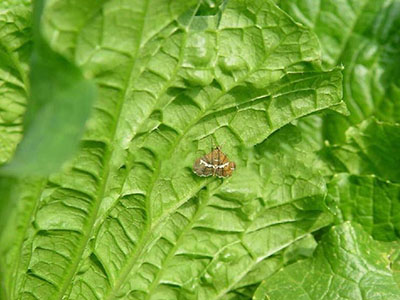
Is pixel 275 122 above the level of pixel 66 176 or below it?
above

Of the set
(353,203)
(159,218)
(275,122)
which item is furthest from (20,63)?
(353,203)

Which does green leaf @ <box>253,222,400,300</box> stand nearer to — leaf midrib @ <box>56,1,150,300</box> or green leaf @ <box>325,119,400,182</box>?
green leaf @ <box>325,119,400,182</box>

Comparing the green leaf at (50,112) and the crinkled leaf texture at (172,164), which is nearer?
the green leaf at (50,112)

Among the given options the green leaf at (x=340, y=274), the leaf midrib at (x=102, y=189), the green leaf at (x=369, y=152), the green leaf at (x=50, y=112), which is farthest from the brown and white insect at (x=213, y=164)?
the green leaf at (x=50, y=112)

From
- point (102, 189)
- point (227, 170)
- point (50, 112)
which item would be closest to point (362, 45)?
point (227, 170)

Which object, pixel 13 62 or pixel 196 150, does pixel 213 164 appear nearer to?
pixel 196 150

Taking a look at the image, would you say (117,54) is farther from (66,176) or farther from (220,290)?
(220,290)

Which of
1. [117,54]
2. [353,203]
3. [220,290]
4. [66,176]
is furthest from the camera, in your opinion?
[353,203]

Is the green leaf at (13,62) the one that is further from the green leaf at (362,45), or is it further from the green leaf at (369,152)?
the green leaf at (369,152)
